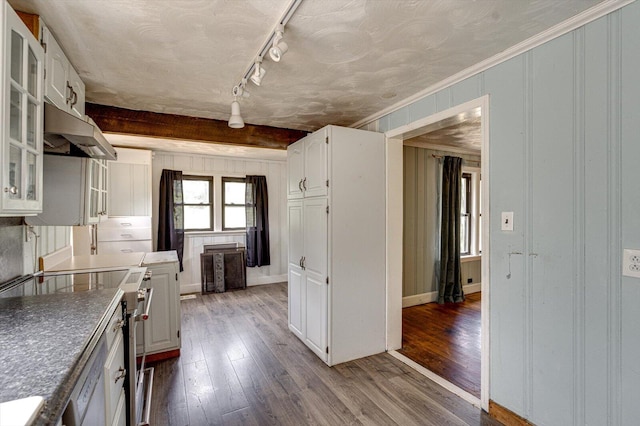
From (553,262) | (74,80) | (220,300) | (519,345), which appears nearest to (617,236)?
(553,262)

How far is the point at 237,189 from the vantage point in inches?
215

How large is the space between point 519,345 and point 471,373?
87 cm

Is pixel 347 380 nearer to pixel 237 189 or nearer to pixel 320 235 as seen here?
pixel 320 235

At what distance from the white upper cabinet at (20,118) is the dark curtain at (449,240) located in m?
4.43

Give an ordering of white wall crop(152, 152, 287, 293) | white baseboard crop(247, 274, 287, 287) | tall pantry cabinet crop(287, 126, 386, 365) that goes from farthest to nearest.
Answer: white baseboard crop(247, 274, 287, 287) → white wall crop(152, 152, 287, 293) → tall pantry cabinet crop(287, 126, 386, 365)

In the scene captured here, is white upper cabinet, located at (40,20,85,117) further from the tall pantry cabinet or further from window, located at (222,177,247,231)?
window, located at (222,177,247,231)

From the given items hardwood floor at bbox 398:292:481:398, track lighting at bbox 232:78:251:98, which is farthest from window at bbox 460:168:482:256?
track lighting at bbox 232:78:251:98

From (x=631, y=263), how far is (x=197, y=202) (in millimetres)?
5194

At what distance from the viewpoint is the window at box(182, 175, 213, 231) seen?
505cm

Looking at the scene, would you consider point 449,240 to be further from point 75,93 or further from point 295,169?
point 75,93

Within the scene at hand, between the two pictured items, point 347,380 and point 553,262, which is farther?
point 347,380

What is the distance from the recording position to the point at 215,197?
5.21 meters

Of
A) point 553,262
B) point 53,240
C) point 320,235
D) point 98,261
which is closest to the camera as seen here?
point 553,262

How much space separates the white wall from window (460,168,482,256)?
3.22 m
